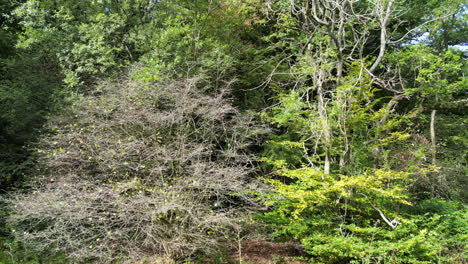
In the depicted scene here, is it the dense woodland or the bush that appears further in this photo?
the dense woodland

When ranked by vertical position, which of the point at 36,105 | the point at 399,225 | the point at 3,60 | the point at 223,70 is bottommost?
the point at 399,225

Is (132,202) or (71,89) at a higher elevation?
(71,89)

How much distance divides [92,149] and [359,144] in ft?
16.2

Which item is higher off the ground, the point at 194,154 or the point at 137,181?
the point at 194,154

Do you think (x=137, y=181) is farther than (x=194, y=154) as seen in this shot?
No

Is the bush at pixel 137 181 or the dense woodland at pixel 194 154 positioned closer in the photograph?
the bush at pixel 137 181

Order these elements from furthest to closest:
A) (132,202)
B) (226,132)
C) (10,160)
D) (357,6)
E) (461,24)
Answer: (461,24) < (357,6) < (10,160) < (226,132) < (132,202)

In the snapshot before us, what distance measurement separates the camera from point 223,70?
315 inches

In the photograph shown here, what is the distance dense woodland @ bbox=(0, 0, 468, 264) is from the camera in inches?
201

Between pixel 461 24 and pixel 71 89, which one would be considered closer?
pixel 71 89

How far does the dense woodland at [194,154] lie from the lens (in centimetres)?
511

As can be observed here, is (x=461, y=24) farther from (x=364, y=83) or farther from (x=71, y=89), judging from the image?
(x=71, y=89)

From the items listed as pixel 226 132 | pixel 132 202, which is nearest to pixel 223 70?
pixel 226 132

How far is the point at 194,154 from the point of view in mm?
5348
